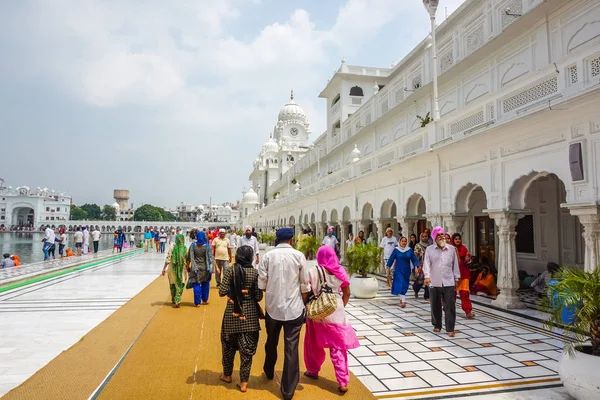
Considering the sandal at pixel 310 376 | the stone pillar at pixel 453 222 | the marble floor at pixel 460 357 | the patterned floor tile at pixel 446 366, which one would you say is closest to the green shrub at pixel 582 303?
the marble floor at pixel 460 357

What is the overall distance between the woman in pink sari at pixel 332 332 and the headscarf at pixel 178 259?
4.42 meters

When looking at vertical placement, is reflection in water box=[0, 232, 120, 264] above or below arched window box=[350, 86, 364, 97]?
below

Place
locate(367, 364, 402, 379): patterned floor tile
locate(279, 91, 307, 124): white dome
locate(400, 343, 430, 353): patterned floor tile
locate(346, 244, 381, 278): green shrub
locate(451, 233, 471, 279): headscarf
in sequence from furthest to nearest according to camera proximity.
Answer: locate(279, 91, 307, 124): white dome < locate(346, 244, 381, 278): green shrub < locate(451, 233, 471, 279): headscarf < locate(400, 343, 430, 353): patterned floor tile < locate(367, 364, 402, 379): patterned floor tile

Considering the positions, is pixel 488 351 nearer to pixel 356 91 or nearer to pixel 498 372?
pixel 498 372

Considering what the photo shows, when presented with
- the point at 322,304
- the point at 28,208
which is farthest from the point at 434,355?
the point at 28,208

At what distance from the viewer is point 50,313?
6.98m

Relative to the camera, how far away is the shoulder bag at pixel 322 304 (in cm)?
365

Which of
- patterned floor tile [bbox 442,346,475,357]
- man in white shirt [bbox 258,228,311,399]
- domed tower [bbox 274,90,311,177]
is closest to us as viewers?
man in white shirt [bbox 258,228,311,399]

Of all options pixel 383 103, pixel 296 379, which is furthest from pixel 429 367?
pixel 383 103

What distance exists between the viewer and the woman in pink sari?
3.71 metres

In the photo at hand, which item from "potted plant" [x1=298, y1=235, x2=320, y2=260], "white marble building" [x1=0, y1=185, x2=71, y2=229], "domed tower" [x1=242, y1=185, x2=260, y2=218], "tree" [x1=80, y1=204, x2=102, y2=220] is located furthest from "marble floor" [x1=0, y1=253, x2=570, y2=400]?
"tree" [x1=80, y1=204, x2=102, y2=220]

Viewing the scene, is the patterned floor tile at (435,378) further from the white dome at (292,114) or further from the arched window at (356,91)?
the white dome at (292,114)

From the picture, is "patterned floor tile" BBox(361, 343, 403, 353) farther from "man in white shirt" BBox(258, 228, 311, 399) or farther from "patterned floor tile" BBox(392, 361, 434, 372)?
"man in white shirt" BBox(258, 228, 311, 399)

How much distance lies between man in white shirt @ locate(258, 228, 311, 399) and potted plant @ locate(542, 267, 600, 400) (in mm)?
2352
